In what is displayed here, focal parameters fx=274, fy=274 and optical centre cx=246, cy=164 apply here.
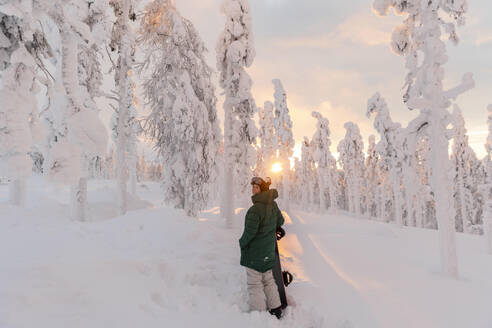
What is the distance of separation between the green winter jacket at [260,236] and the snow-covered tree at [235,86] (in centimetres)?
929

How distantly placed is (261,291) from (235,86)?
11.9m

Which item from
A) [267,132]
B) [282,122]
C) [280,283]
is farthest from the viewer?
[267,132]

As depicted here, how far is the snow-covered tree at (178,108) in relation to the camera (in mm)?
12273

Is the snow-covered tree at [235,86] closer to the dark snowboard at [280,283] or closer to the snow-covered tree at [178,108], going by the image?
the snow-covered tree at [178,108]

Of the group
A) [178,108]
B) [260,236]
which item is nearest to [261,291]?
[260,236]

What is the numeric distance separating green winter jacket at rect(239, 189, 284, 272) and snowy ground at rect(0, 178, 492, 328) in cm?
73

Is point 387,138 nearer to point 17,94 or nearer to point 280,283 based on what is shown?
point 280,283

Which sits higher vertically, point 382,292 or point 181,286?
point 181,286

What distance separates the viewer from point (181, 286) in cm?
466

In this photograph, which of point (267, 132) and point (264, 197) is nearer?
A: point (264, 197)

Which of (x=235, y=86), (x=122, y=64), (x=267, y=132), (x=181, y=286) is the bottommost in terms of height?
(x=181, y=286)

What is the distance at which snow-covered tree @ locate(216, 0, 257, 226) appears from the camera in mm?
13797

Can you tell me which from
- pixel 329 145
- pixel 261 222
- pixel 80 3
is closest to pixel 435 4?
→ pixel 261 222

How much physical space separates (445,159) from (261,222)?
22.1ft
